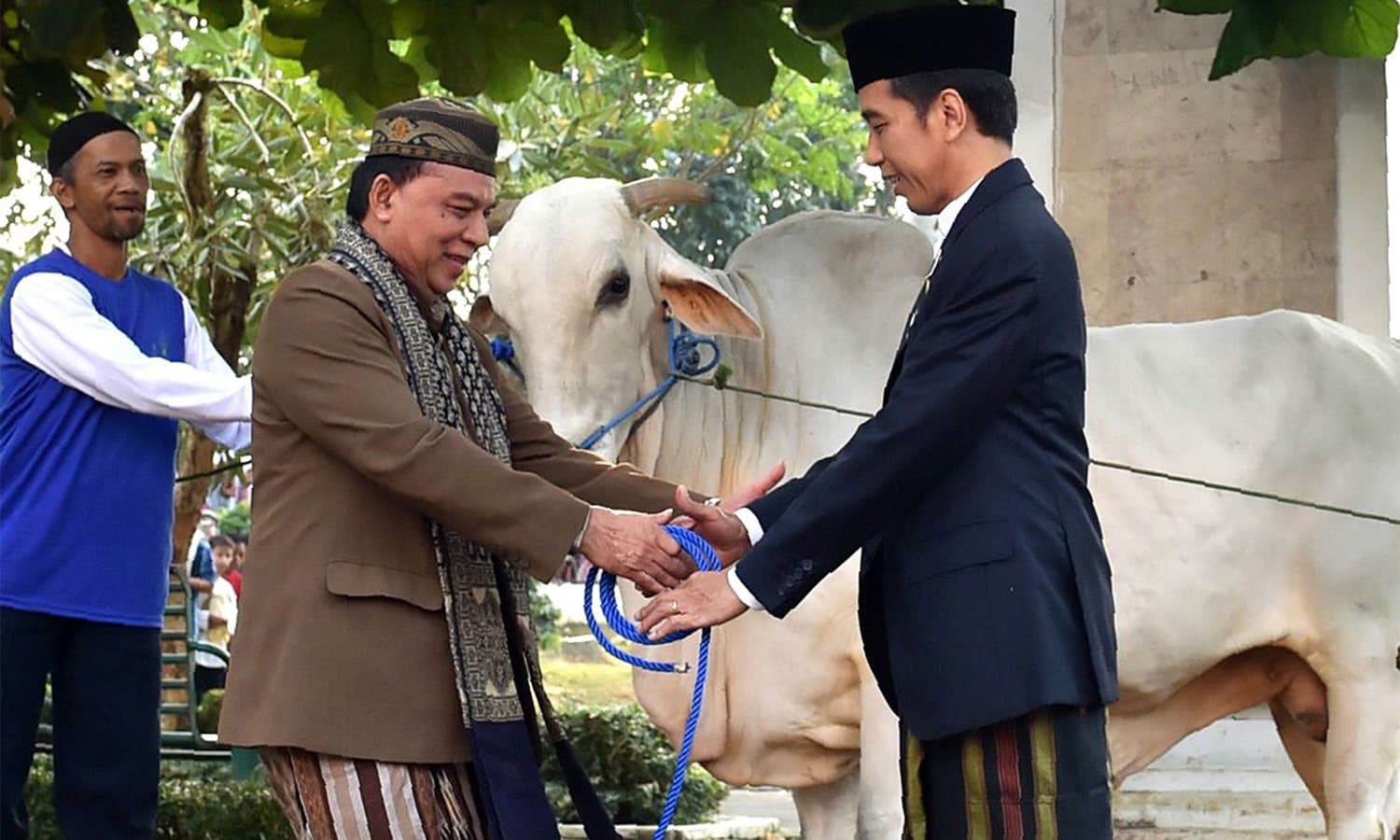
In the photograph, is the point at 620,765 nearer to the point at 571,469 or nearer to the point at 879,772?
the point at 879,772

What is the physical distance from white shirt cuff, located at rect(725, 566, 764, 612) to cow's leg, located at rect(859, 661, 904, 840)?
1.82m

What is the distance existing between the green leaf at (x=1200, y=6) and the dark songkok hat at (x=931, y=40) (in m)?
1.39

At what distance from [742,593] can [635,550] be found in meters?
0.23

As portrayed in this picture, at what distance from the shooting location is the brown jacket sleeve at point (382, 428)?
3.49 metres

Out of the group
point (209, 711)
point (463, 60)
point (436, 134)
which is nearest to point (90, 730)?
point (436, 134)

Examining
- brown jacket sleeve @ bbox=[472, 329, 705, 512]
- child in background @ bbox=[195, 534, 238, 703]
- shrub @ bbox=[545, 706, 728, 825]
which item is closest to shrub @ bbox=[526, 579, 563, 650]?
child in background @ bbox=[195, 534, 238, 703]

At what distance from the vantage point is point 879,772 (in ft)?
17.5

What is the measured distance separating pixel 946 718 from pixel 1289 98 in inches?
187

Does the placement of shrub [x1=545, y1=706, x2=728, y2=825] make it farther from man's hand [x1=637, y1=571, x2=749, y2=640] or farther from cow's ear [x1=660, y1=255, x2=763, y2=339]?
man's hand [x1=637, y1=571, x2=749, y2=640]

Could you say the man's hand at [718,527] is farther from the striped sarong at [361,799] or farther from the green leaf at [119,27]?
the green leaf at [119,27]

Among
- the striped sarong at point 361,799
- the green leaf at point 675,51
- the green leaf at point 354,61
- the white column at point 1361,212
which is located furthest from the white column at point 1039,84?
the striped sarong at point 361,799

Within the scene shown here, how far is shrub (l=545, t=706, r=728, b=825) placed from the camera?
920cm

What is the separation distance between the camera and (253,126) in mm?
9664

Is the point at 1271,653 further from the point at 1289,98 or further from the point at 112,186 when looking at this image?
the point at 112,186
